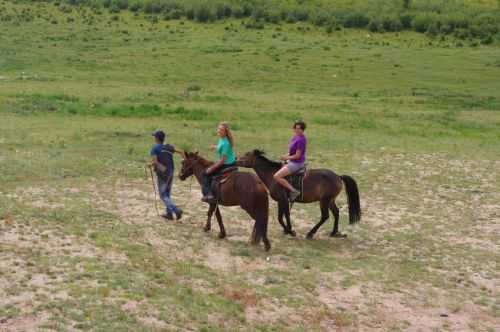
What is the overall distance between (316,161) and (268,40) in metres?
25.7

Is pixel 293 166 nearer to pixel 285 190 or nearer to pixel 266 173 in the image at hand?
pixel 285 190

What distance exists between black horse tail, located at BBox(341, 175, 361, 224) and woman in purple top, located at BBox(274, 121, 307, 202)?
1.04m

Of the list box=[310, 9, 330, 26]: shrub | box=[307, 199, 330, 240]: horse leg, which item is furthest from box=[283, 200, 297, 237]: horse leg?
box=[310, 9, 330, 26]: shrub

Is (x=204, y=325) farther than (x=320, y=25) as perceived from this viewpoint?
No

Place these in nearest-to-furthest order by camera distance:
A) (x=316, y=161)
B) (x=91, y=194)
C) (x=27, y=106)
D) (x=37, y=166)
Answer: (x=91, y=194) → (x=37, y=166) → (x=316, y=161) → (x=27, y=106)

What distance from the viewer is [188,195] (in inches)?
591

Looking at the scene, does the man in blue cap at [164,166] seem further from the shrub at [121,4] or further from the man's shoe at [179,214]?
the shrub at [121,4]

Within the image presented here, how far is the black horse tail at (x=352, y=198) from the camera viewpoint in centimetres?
1273

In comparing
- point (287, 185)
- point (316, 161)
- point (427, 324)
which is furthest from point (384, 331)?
point (316, 161)

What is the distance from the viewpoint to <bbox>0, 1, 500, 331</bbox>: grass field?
9.18 m

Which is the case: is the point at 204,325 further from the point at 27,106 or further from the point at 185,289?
the point at 27,106

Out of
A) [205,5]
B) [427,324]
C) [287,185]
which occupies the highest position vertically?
[205,5]

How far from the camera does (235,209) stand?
14.1 m

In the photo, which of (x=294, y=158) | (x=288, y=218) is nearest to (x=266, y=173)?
(x=294, y=158)
